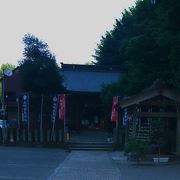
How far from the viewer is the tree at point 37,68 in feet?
124

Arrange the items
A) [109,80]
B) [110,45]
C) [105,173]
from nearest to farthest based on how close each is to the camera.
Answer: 1. [105,173]
2. [109,80]
3. [110,45]

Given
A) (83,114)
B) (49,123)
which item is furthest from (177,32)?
(83,114)

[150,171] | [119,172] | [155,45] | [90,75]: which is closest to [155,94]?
[155,45]

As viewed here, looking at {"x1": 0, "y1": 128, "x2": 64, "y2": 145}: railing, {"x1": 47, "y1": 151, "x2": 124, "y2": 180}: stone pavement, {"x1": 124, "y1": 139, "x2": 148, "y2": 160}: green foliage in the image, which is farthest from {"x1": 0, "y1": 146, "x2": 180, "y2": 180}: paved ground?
{"x1": 0, "y1": 128, "x2": 64, "y2": 145}: railing

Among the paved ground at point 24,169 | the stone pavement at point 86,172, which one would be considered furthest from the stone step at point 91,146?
the stone pavement at point 86,172

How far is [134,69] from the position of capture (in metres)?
28.5

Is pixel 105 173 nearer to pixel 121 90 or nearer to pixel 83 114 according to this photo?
pixel 121 90

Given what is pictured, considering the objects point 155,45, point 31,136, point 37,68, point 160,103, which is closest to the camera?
point 160,103

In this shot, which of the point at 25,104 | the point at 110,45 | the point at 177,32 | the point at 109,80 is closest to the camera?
the point at 177,32

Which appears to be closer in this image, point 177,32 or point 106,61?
point 177,32

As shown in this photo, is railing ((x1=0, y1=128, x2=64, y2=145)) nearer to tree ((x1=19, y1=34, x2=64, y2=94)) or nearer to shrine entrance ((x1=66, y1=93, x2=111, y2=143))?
tree ((x1=19, y1=34, x2=64, y2=94))

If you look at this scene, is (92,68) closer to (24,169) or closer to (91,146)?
(91,146)

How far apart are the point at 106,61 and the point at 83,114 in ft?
48.3

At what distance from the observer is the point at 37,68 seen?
37750 millimetres
